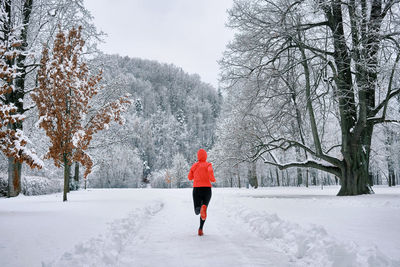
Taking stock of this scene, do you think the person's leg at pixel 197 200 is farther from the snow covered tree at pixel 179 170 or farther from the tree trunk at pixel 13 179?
the snow covered tree at pixel 179 170

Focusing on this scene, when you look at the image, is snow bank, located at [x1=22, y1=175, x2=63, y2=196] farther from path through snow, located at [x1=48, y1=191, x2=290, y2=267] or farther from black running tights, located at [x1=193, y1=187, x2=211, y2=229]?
black running tights, located at [x1=193, y1=187, x2=211, y2=229]

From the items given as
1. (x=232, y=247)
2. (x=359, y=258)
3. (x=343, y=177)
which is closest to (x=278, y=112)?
(x=343, y=177)

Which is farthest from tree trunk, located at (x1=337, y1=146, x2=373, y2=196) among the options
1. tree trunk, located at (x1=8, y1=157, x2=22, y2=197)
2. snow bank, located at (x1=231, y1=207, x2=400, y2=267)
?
tree trunk, located at (x1=8, y1=157, x2=22, y2=197)

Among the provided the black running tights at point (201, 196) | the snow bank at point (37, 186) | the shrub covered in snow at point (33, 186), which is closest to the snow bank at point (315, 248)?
the black running tights at point (201, 196)

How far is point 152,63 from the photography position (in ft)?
490

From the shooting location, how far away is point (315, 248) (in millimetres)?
4238

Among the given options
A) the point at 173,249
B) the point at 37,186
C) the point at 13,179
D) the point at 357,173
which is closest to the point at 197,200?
the point at 173,249

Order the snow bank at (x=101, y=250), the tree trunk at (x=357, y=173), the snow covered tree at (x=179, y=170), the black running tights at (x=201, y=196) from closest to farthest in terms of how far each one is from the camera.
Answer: the snow bank at (x=101, y=250)
the black running tights at (x=201, y=196)
the tree trunk at (x=357, y=173)
the snow covered tree at (x=179, y=170)

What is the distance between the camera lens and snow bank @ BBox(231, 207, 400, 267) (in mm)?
3397

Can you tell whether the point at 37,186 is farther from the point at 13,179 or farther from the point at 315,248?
the point at 315,248

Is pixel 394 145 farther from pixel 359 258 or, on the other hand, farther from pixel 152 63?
pixel 152 63

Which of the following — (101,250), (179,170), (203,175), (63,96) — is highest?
(63,96)

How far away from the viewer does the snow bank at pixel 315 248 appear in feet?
11.1

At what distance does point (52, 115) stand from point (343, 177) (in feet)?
42.1
